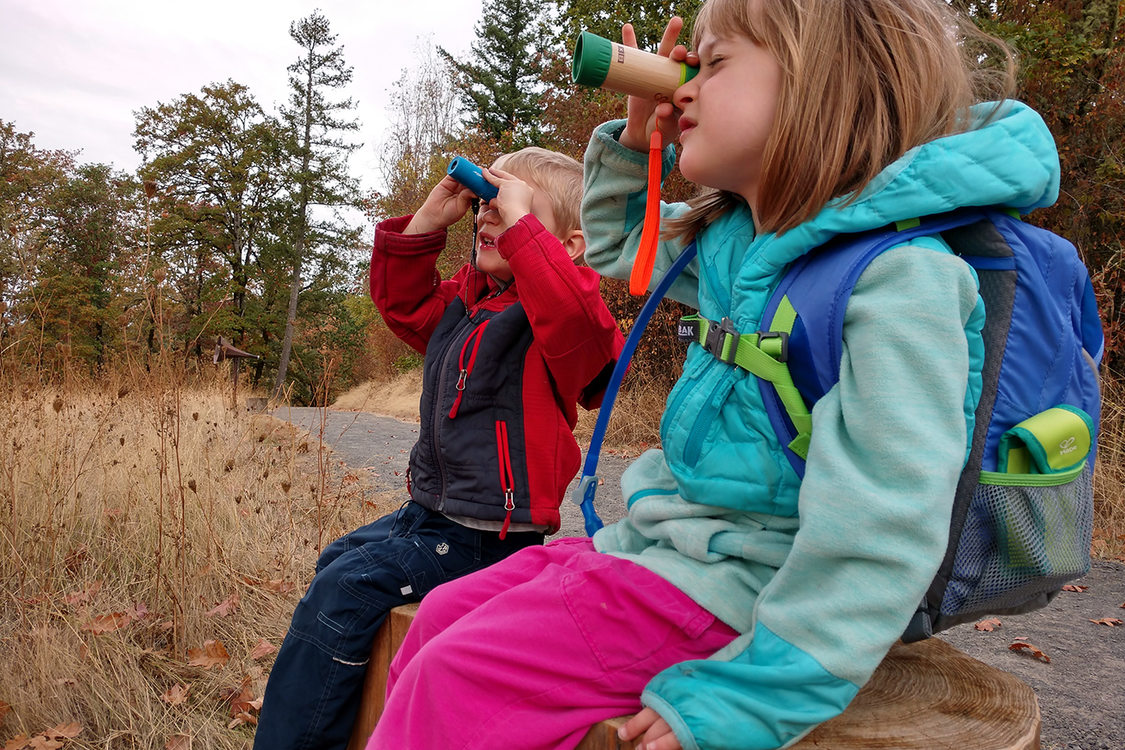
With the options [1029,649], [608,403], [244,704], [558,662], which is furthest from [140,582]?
[1029,649]

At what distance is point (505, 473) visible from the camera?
2.13 meters

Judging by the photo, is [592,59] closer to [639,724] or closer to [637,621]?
[637,621]

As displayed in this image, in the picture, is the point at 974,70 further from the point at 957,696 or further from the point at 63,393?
the point at 63,393

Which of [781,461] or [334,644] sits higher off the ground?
[781,461]

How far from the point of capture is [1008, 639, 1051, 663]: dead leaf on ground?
3518mm

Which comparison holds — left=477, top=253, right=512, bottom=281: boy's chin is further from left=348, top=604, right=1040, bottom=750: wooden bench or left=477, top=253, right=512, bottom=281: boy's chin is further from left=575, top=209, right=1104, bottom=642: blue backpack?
left=348, top=604, right=1040, bottom=750: wooden bench

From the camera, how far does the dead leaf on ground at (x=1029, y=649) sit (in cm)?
352

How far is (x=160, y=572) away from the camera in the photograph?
10.8 feet

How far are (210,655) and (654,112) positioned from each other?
8.75ft

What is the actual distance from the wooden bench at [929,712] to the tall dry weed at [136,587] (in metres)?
2.21

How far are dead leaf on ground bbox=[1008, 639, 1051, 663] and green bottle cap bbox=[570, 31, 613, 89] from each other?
334cm

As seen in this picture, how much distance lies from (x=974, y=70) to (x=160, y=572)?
3301mm

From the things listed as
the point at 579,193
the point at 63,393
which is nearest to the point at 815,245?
the point at 579,193

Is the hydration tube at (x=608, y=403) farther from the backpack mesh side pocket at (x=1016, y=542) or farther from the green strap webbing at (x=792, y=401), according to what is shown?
the backpack mesh side pocket at (x=1016, y=542)
